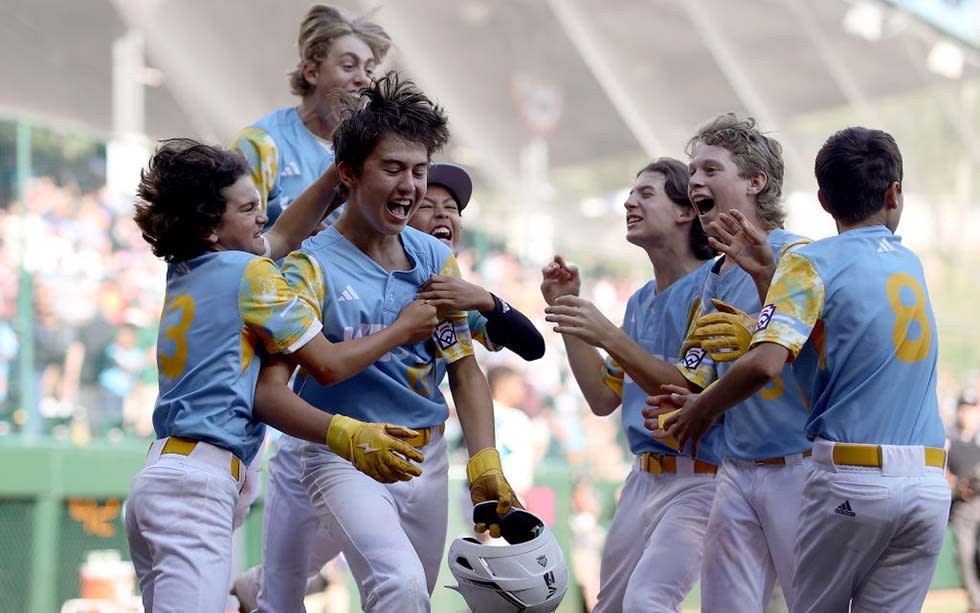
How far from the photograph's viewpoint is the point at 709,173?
193 inches

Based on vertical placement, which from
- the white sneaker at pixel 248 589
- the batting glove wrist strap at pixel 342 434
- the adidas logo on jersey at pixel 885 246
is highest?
the adidas logo on jersey at pixel 885 246

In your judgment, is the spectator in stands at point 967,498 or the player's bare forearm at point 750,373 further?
the spectator in stands at point 967,498

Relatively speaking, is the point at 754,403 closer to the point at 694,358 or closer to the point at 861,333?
the point at 694,358

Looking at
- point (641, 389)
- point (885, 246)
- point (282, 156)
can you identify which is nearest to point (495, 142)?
point (282, 156)

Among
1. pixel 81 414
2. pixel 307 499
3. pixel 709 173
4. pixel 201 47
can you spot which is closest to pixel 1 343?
pixel 81 414

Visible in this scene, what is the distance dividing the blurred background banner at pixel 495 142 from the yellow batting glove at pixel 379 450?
4.70 m

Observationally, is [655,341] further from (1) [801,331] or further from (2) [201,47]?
(2) [201,47]

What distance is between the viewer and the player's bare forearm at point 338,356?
4.16 m

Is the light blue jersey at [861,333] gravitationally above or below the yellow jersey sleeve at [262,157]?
below

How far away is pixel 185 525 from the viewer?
398 centimetres

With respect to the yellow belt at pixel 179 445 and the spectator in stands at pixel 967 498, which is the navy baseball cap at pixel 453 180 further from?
the spectator in stands at pixel 967 498

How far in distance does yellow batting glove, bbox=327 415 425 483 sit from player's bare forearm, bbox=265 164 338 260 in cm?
108

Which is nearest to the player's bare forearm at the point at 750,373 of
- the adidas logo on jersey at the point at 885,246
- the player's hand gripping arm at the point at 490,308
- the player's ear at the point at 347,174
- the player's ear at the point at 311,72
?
the adidas logo on jersey at the point at 885,246

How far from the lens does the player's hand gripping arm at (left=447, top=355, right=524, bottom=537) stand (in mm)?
4250
